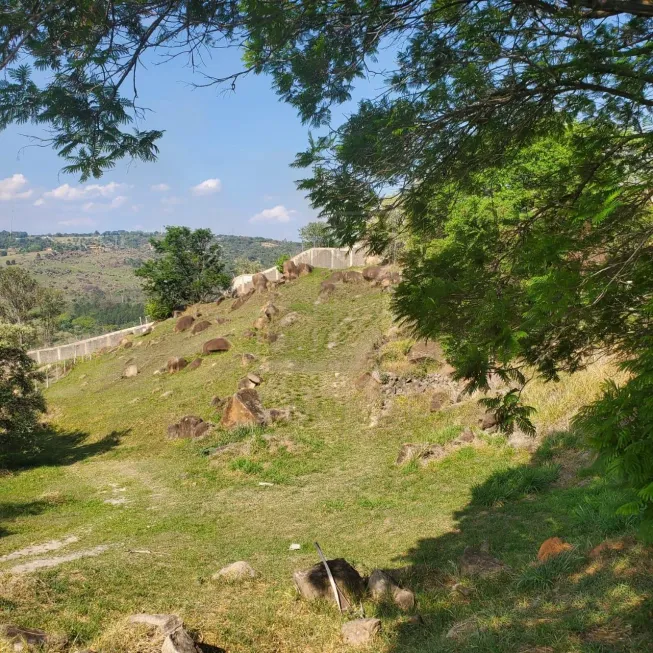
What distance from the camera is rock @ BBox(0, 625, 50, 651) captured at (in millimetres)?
5312

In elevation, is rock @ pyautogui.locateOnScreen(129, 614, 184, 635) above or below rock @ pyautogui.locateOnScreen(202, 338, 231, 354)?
below

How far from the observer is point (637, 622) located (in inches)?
186

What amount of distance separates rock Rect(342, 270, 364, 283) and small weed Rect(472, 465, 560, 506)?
22.8 m

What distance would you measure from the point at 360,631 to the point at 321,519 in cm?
550

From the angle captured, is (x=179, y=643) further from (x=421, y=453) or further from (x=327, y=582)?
(x=421, y=453)

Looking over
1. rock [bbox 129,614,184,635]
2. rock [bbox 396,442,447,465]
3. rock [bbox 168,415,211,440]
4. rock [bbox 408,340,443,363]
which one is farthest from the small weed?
rock [bbox 168,415,211,440]

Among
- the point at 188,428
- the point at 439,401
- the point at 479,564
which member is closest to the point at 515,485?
the point at 479,564

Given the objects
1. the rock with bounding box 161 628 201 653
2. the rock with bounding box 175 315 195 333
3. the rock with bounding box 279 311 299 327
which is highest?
the rock with bounding box 175 315 195 333

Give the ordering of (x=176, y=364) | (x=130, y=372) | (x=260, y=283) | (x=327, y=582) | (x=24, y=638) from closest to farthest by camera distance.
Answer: (x=24, y=638) → (x=327, y=582) → (x=176, y=364) → (x=130, y=372) → (x=260, y=283)

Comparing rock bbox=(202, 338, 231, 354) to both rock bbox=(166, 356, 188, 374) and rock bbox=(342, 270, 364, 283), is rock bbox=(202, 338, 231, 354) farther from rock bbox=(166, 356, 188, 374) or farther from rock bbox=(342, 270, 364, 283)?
rock bbox=(342, 270, 364, 283)

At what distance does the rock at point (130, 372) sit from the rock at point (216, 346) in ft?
18.0

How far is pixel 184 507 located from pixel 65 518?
2.62 meters

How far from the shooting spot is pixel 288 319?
30062 mm

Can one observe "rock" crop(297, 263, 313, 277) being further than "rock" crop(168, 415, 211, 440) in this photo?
Yes
